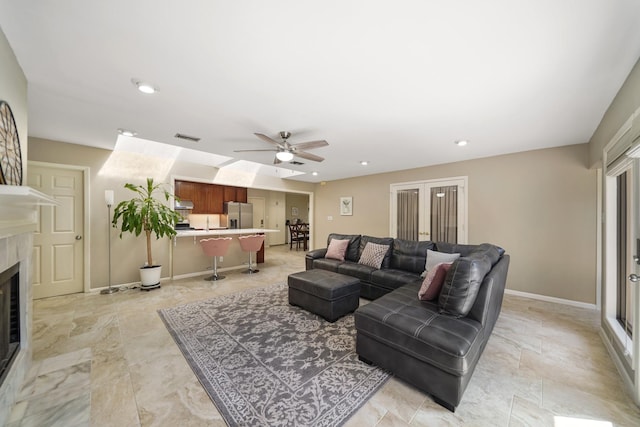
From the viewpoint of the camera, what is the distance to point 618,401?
1636 mm

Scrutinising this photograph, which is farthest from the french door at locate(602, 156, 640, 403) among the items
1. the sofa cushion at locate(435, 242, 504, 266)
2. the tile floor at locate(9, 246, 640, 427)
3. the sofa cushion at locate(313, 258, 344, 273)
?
the sofa cushion at locate(313, 258, 344, 273)

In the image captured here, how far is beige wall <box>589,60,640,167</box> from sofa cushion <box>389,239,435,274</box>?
2139 mm

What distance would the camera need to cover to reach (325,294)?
2.79 m

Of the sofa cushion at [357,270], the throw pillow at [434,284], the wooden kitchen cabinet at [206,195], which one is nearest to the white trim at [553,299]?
the sofa cushion at [357,270]

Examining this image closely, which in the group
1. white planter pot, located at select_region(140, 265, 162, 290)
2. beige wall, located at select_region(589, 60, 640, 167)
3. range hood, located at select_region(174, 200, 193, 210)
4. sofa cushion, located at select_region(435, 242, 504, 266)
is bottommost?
white planter pot, located at select_region(140, 265, 162, 290)

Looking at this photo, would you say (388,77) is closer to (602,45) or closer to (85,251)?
(602,45)

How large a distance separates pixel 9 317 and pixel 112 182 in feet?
9.41

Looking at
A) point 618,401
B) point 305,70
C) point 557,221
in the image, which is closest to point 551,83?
point 305,70

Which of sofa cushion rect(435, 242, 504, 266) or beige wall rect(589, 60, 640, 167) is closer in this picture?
beige wall rect(589, 60, 640, 167)

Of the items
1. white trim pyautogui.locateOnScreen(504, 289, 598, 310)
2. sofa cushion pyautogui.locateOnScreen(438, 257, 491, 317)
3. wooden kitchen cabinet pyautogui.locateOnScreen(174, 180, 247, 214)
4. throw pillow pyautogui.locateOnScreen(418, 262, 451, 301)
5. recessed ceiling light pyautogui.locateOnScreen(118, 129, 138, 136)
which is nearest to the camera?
sofa cushion pyautogui.locateOnScreen(438, 257, 491, 317)

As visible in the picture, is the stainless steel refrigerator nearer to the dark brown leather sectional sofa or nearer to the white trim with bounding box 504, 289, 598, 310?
the dark brown leather sectional sofa

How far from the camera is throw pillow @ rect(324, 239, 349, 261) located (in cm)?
422

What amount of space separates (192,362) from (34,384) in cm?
110

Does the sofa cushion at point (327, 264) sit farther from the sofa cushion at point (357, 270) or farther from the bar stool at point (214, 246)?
the bar stool at point (214, 246)
